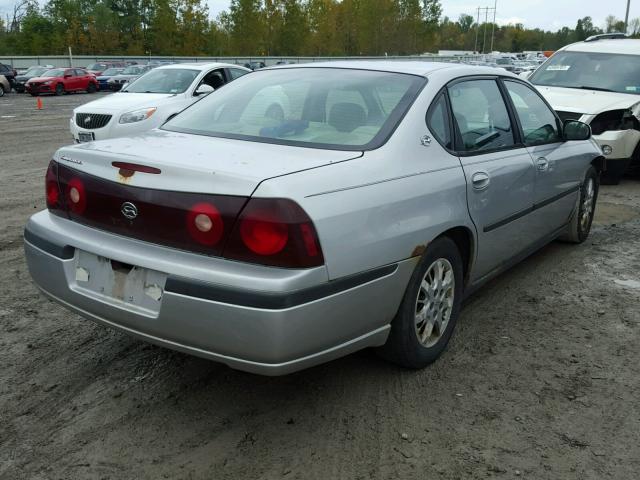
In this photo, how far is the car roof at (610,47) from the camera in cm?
1004

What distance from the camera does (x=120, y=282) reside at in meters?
2.93

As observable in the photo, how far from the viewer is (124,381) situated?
3424mm

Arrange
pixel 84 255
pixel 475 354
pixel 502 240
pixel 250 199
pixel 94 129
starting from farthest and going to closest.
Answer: pixel 94 129, pixel 502 240, pixel 475 354, pixel 84 255, pixel 250 199

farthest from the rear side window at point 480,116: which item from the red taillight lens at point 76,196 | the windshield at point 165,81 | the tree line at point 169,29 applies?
the tree line at point 169,29

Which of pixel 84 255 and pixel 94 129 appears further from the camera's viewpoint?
pixel 94 129

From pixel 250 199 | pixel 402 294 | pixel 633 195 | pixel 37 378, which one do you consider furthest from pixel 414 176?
pixel 633 195

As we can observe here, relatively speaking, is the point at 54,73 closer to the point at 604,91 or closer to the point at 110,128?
the point at 110,128

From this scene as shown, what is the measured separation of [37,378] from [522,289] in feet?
10.9

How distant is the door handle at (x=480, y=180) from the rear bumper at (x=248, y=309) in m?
0.89

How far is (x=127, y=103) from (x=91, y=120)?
25.9 inches

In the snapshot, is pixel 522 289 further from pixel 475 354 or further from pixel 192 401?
pixel 192 401

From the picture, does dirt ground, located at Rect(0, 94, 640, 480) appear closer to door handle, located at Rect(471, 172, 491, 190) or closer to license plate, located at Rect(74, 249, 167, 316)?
license plate, located at Rect(74, 249, 167, 316)

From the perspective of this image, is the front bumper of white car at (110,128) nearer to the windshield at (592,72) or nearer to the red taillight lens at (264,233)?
the windshield at (592,72)

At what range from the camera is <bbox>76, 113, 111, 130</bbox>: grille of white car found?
36.1ft
